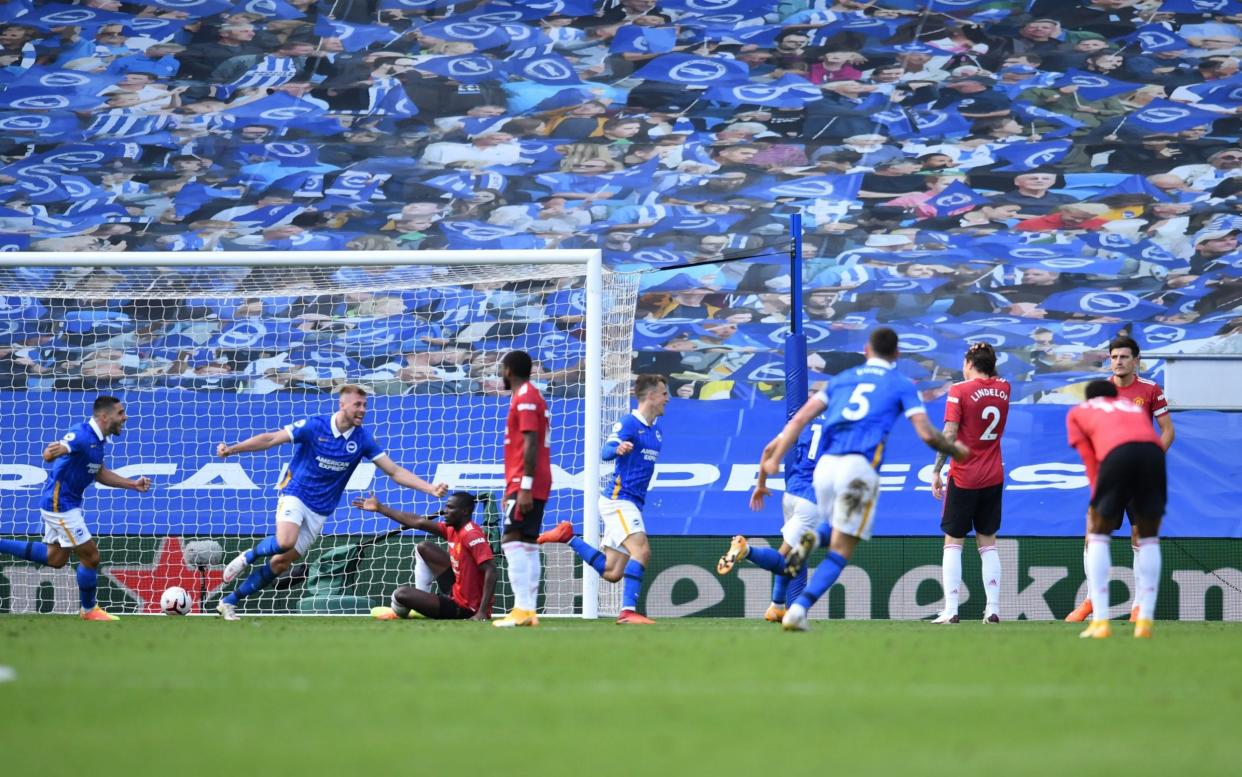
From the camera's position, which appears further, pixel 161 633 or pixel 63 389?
pixel 63 389

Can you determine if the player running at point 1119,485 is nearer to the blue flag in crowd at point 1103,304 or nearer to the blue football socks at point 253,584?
the blue football socks at point 253,584

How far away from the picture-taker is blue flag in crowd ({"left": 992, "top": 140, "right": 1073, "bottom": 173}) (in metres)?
18.3

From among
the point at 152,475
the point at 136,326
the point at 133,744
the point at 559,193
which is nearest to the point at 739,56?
the point at 559,193

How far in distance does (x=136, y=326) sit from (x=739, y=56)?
320 inches

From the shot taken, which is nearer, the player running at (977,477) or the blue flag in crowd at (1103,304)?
the player running at (977,477)

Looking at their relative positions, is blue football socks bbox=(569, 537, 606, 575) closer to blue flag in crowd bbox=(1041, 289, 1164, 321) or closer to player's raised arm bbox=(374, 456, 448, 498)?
player's raised arm bbox=(374, 456, 448, 498)

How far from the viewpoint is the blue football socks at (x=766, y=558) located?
9.85 meters

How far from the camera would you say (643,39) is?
18859 millimetres

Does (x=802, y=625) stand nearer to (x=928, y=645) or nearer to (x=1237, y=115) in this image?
(x=928, y=645)

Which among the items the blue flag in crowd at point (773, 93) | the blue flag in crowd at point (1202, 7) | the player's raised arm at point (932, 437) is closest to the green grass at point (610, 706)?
the player's raised arm at point (932, 437)

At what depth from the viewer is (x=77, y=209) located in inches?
704

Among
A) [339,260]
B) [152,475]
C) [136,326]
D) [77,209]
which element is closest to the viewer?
[339,260]

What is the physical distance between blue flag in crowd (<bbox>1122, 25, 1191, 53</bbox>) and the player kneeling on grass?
11955 millimetres

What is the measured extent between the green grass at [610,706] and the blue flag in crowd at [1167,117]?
12.0 metres
